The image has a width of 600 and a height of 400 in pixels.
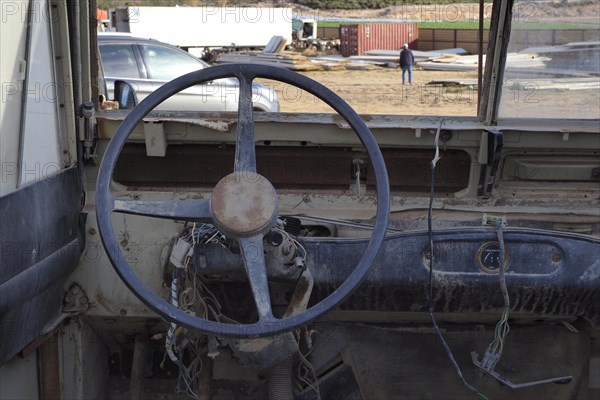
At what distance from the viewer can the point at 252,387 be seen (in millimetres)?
3176

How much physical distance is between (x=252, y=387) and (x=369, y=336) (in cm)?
49

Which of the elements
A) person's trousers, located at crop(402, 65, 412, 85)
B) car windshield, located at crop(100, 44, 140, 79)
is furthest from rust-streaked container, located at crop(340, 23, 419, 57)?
car windshield, located at crop(100, 44, 140, 79)

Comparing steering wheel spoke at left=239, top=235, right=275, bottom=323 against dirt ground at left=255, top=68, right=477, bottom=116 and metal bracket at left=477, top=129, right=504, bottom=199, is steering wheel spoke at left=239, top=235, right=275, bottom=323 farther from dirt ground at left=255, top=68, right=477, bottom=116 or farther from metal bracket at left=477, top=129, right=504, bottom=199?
dirt ground at left=255, top=68, right=477, bottom=116

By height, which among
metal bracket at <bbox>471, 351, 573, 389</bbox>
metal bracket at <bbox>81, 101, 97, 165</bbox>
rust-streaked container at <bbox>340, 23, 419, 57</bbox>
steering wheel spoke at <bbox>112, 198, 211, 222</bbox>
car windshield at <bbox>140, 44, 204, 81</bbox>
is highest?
rust-streaked container at <bbox>340, 23, 419, 57</bbox>

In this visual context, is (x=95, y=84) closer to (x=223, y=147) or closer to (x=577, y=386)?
(x=223, y=147)

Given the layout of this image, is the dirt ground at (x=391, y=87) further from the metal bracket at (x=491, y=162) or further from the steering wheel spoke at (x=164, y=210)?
the steering wheel spoke at (x=164, y=210)

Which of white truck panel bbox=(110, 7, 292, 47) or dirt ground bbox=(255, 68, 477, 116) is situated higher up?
white truck panel bbox=(110, 7, 292, 47)

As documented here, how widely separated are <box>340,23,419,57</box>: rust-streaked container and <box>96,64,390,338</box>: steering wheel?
2023 centimetres

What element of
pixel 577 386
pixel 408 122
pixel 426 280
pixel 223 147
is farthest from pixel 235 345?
pixel 577 386

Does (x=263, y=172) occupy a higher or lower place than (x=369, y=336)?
higher

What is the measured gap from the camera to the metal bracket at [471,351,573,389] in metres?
2.71

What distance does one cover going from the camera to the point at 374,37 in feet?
74.8

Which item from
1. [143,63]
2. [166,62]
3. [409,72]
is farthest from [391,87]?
[143,63]

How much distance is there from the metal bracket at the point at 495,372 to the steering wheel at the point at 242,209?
0.76 m
